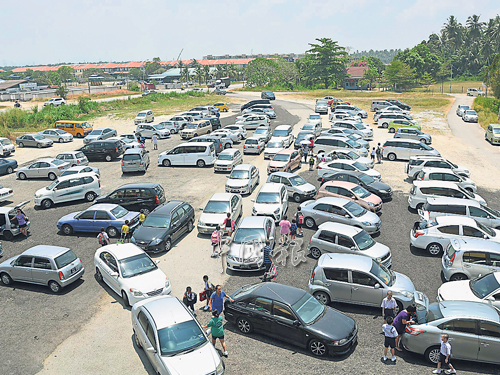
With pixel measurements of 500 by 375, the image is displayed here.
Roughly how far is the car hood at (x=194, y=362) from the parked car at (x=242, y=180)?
14.2 m

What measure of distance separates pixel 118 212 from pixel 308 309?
452 inches

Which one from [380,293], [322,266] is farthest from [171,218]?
[380,293]

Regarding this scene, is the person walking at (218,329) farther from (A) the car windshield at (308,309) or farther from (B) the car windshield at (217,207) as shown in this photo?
(B) the car windshield at (217,207)

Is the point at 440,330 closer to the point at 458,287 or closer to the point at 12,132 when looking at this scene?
the point at 458,287

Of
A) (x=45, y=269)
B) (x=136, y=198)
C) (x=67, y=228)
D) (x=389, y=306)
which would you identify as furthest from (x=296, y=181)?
(x=45, y=269)

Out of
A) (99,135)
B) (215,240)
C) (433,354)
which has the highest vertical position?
(99,135)

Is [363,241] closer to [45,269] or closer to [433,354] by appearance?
[433,354]

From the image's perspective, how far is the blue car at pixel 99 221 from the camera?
1825cm

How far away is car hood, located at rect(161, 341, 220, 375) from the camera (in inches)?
344

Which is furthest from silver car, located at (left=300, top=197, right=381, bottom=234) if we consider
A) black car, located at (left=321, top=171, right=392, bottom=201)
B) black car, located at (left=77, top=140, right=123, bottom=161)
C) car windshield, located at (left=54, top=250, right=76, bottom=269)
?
black car, located at (left=77, top=140, right=123, bottom=161)

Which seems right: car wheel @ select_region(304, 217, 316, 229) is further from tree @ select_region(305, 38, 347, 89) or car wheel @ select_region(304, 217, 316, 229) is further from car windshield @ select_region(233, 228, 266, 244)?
tree @ select_region(305, 38, 347, 89)

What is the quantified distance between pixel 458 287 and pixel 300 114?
157 ft

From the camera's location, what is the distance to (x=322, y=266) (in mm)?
12695

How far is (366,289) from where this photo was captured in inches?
477
